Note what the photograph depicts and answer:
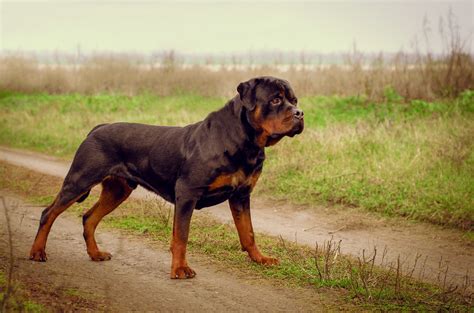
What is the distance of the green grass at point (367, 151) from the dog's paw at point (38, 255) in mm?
4284

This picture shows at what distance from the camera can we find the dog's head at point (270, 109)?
16.3 ft

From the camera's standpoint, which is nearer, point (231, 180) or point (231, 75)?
point (231, 180)

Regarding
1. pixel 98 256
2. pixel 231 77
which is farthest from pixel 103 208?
pixel 231 77

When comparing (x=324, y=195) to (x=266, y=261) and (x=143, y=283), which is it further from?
(x=143, y=283)

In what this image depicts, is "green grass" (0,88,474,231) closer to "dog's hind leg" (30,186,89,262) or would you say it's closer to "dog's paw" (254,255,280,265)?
"dog's paw" (254,255,280,265)

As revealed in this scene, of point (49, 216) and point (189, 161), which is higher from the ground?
point (189, 161)

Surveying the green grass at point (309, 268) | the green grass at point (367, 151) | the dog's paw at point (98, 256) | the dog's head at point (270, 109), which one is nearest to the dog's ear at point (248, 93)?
the dog's head at point (270, 109)

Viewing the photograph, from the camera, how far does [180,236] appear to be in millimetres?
5133

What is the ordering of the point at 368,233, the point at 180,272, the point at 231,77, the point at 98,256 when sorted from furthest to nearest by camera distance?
the point at 231,77
the point at 368,233
the point at 98,256
the point at 180,272

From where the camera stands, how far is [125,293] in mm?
4852

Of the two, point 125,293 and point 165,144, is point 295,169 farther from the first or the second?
point 125,293

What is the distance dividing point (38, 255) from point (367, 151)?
6.37m

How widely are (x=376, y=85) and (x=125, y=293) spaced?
40.5ft

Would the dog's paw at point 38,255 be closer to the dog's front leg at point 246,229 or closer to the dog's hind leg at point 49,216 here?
the dog's hind leg at point 49,216
